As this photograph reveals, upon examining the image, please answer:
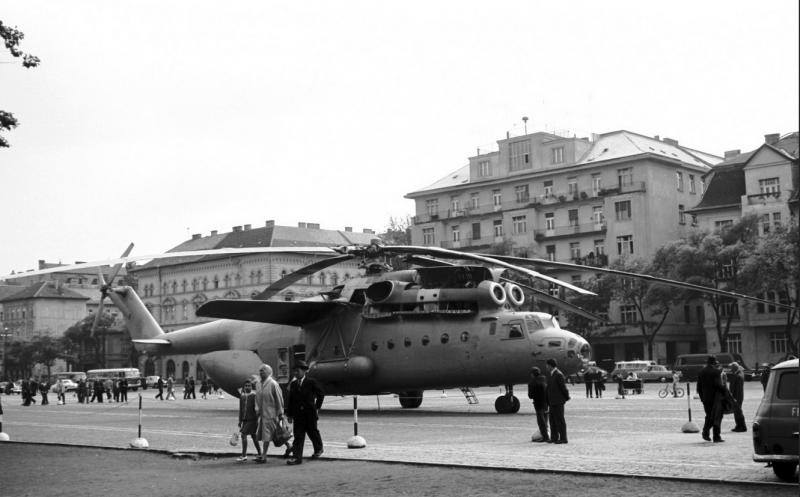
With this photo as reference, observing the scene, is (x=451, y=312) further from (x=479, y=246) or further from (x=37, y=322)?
(x=37, y=322)

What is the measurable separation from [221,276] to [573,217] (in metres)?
53.8

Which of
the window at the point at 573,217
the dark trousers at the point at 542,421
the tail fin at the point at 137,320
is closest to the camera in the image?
the dark trousers at the point at 542,421

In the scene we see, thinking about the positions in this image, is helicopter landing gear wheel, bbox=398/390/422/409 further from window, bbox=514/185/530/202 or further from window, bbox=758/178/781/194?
window, bbox=514/185/530/202

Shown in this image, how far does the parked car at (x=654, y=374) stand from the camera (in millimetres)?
72938

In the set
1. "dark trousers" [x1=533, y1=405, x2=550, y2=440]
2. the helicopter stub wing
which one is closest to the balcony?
the helicopter stub wing

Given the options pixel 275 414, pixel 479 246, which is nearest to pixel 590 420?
pixel 275 414

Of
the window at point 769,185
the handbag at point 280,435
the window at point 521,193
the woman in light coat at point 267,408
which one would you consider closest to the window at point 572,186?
the window at point 521,193

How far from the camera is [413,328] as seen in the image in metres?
33.1

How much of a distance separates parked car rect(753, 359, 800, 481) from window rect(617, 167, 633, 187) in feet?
265

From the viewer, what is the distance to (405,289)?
110 feet

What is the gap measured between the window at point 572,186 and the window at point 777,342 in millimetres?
23217

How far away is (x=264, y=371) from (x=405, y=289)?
14.1m

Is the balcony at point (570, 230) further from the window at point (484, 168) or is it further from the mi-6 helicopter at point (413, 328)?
the mi-6 helicopter at point (413, 328)

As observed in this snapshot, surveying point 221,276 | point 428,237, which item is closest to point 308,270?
point 428,237
